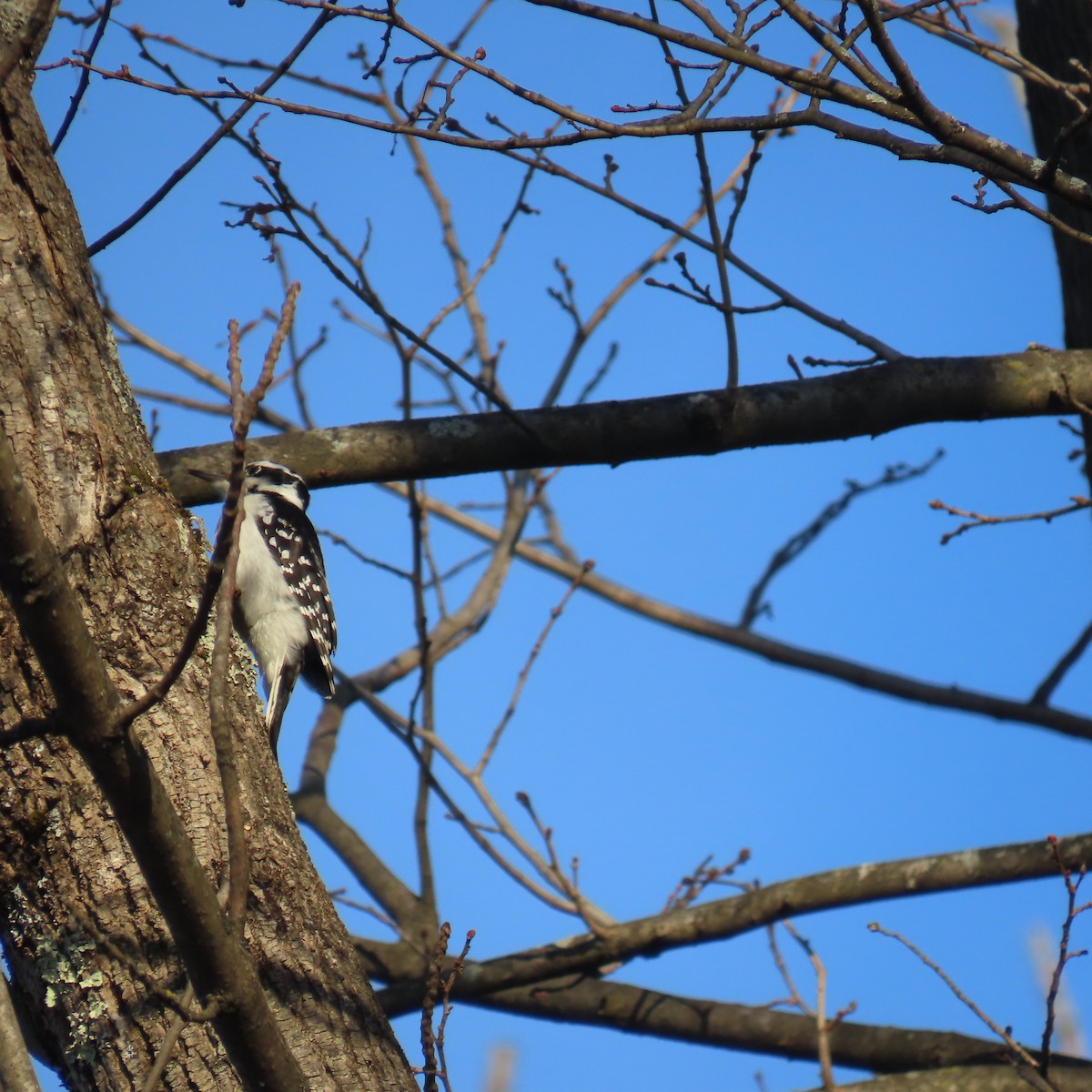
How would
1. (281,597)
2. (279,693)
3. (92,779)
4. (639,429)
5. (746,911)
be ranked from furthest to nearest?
1. (281,597)
2. (279,693)
3. (746,911)
4. (639,429)
5. (92,779)

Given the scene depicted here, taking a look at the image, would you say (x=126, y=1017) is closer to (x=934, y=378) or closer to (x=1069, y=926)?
(x=1069, y=926)

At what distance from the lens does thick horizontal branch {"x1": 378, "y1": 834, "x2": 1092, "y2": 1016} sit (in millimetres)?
4363

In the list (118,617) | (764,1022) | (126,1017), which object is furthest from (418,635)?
(126,1017)

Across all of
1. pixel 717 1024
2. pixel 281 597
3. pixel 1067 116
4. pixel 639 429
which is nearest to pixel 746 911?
pixel 717 1024

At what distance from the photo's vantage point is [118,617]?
2383mm

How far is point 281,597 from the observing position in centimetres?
526

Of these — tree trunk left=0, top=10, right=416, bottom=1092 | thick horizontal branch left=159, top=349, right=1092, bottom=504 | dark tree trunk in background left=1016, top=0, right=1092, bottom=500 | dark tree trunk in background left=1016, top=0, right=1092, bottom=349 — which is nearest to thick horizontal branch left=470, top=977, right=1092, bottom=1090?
thick horizontal branch left=159, top=349, right=1092, bottom=504

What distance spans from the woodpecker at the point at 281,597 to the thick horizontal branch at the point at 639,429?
1.46m

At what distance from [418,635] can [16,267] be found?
2.49 metres

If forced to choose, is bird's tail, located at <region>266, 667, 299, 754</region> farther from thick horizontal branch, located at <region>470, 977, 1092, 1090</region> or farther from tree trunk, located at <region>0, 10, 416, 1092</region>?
tree trunk, located at <region>0, 10, 416, 1092</region>

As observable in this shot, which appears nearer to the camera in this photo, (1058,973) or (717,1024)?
(1058,973)

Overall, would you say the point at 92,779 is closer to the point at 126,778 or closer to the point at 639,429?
the point at 126,778

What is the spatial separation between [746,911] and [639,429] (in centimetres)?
199

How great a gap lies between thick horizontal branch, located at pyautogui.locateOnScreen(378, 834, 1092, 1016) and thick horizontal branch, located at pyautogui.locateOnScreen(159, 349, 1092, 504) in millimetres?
1720
